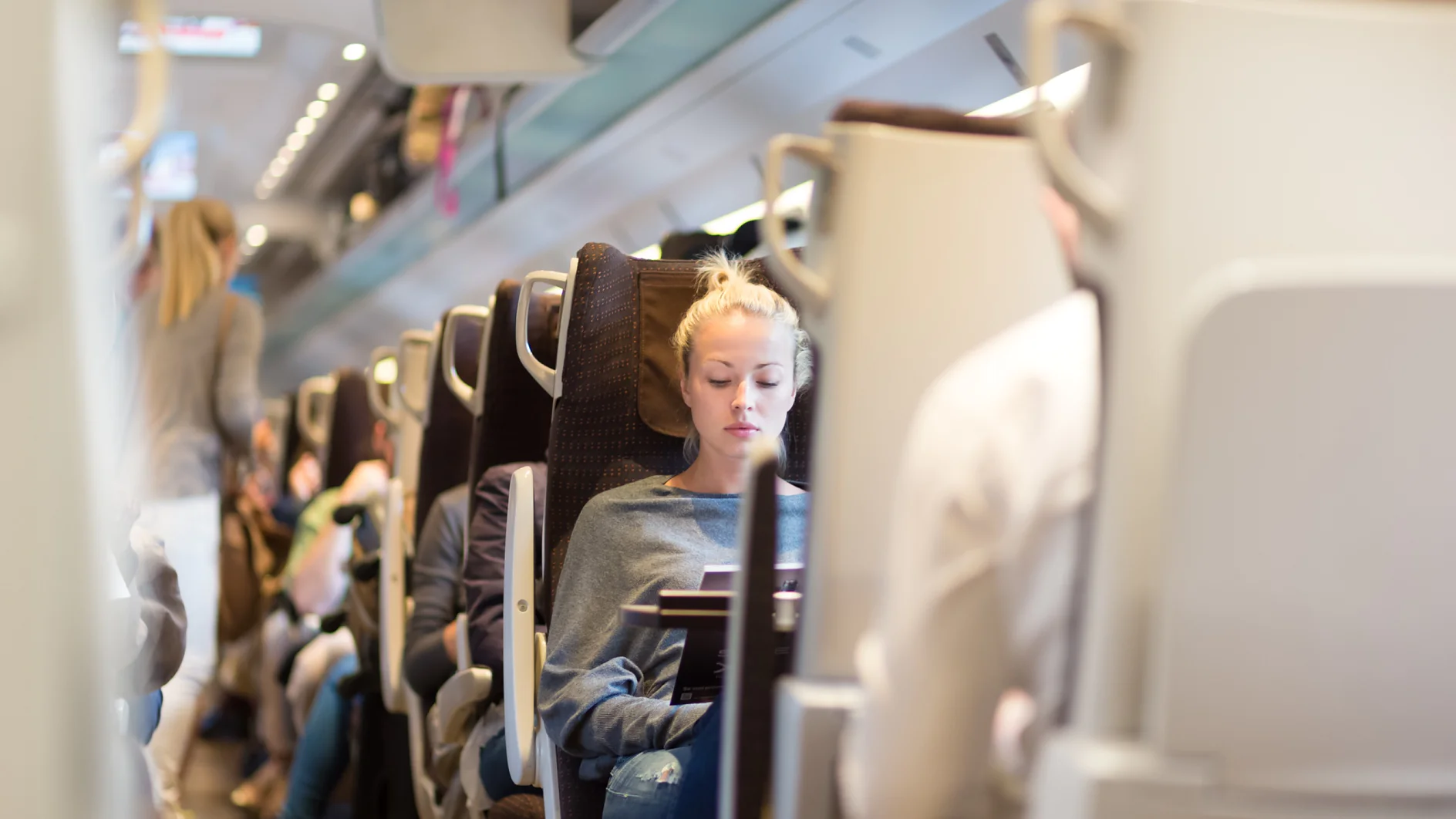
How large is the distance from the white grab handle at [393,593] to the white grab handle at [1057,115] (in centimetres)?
315

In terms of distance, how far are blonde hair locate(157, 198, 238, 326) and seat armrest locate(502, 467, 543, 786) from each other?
1708 mm

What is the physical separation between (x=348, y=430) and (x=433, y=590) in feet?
7.82

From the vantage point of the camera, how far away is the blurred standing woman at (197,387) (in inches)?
142

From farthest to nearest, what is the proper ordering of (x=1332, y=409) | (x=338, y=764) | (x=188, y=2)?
(x=188, y=2) < (x=338, y=764) < (x=1332, y=409)

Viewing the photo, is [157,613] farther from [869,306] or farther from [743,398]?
[869,306]

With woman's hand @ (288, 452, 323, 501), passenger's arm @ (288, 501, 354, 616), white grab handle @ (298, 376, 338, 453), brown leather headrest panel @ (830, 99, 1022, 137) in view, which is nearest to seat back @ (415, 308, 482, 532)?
passenger's arm @ (288, 501, 354, 616)

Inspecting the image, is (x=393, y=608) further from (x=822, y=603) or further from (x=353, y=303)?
(x=353, y=303)

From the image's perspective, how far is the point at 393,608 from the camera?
4.11 metres

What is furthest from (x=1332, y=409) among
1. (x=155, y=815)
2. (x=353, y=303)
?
(x=353, y=303)

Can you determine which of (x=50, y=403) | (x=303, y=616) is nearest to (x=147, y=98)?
(x=50, y=403)

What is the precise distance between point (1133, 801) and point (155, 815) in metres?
2.19

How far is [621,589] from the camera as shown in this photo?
8.69ft

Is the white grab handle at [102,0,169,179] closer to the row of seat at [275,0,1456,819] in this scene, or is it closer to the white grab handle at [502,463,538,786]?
the row of seat at [275,0,1456,819]

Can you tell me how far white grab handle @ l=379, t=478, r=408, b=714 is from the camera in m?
4.08
